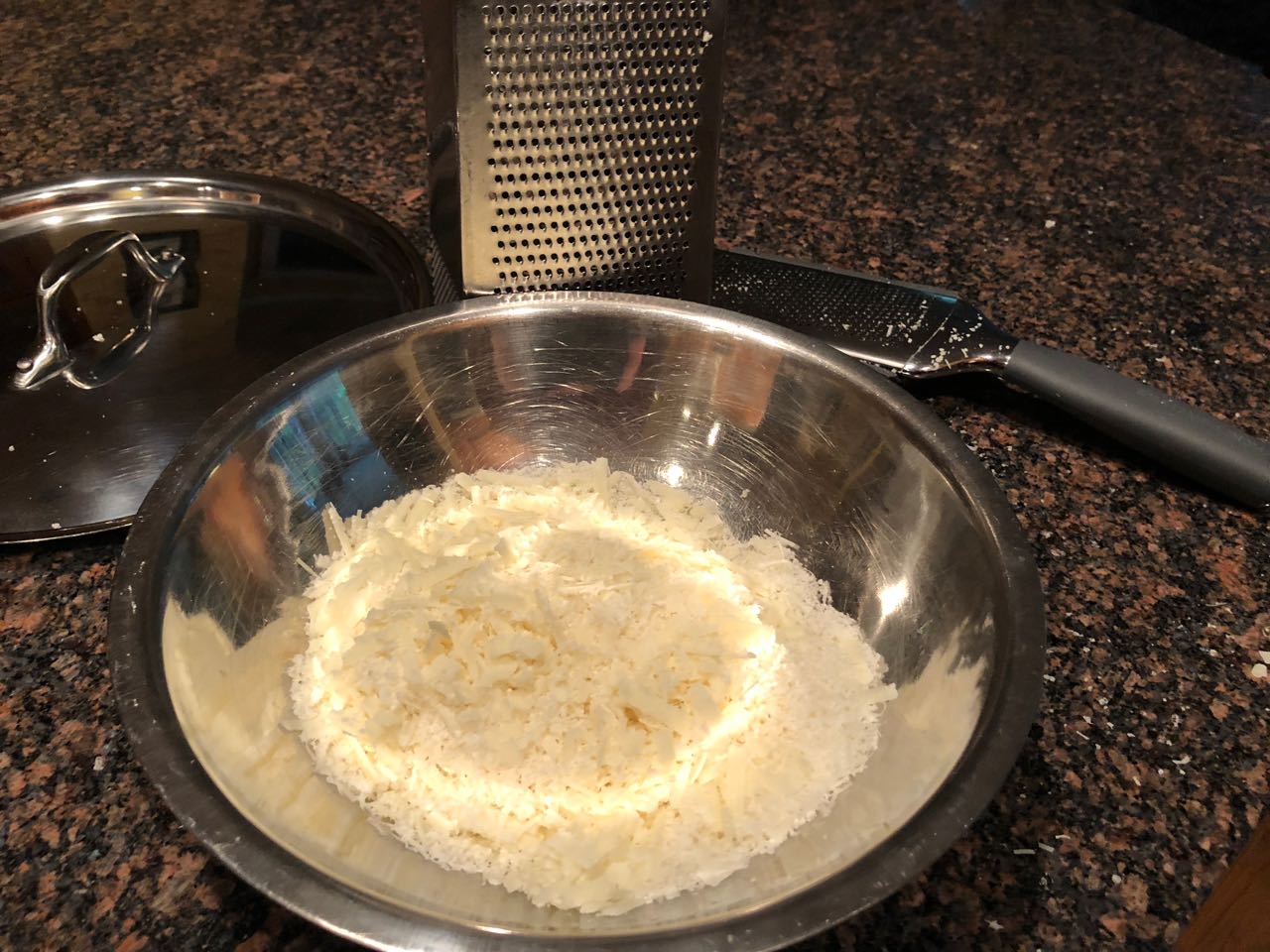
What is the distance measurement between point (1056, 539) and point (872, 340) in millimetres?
311

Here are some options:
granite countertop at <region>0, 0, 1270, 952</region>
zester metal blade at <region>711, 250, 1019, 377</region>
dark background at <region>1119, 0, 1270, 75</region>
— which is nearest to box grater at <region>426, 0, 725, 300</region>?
zester metal blade at <region>711, 250, 1019, 377</region>

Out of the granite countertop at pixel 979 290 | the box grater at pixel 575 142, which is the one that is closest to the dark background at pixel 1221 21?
the granite countertop at pixel 979 290

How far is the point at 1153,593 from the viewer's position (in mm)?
1024

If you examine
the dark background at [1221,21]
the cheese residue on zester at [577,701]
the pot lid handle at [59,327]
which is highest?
the dark background at [1221,21]

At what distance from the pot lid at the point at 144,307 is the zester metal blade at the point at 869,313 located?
1.37 feet

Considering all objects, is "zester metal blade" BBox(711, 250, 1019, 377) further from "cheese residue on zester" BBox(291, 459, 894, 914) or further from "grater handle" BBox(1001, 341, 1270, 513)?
"cheese residue on zester" BBox(291, 459, 894, 914)

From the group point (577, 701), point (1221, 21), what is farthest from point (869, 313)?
point (1221, 21)

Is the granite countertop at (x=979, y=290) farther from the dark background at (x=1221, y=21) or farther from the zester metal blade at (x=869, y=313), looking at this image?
the dark background at (x=1221, y=21)

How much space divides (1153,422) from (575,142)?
72 cm

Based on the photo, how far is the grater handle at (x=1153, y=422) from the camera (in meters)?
1.08

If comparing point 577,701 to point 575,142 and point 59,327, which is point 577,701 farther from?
point 59,327

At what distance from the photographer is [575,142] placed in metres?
1.10

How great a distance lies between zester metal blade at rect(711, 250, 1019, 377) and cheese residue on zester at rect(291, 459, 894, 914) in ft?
1.07

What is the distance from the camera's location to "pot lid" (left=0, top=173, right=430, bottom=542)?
1048 mm
